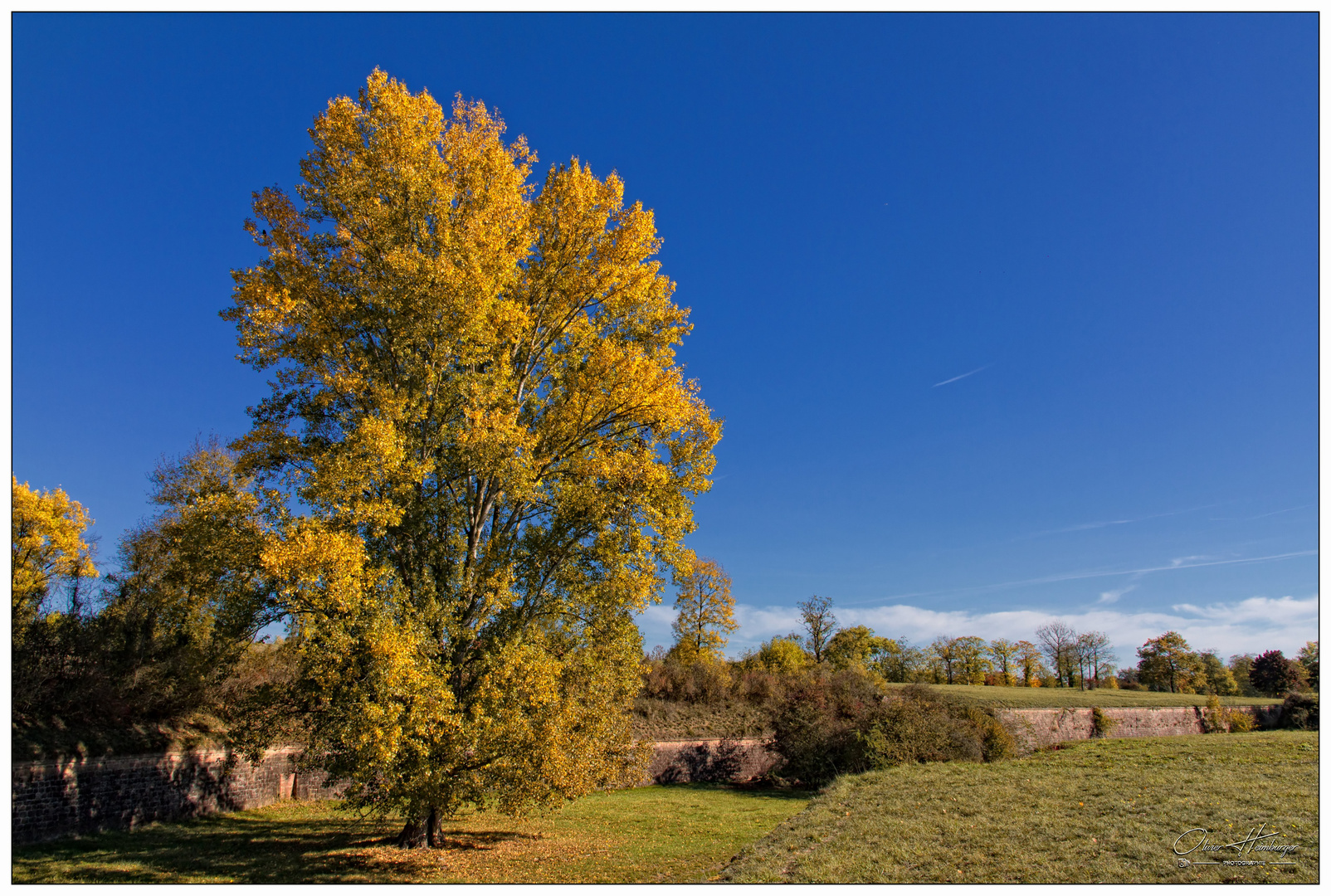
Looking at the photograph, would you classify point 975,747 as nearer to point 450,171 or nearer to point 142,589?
point 450,171

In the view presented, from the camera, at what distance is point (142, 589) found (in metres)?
20.4

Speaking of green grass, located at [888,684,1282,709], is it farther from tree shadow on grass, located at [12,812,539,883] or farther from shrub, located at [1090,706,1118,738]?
tree shadow on grass, located at [12,812,539,883]

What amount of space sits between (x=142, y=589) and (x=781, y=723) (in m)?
23.3

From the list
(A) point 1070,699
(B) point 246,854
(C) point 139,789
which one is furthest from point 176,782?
(A) point 1070,699

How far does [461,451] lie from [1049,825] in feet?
39.4

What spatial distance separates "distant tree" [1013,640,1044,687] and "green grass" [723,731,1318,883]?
232 ft

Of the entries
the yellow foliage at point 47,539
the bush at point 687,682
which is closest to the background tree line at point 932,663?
the bush at point 687,682

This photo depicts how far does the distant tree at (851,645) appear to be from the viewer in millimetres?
53438

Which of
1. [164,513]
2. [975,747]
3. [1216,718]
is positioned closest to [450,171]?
[164,513]

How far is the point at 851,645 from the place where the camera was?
57.2m

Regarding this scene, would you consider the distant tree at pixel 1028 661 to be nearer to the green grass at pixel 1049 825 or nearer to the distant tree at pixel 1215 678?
the distant tree at pixel 1215 678

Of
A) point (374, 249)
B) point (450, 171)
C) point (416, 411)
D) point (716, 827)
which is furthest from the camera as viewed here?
point (716, 827)

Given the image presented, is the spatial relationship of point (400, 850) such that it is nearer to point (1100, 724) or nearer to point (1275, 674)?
point (1100, 724)
